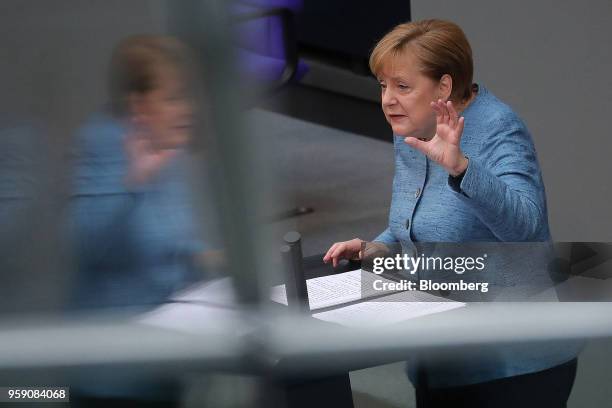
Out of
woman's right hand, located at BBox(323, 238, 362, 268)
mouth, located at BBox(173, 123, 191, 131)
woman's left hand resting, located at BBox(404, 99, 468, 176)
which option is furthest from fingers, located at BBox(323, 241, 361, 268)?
mouth, located at BBox(173, 123, 191, 131)

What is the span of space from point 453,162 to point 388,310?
0.23 meters

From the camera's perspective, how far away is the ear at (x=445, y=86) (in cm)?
110

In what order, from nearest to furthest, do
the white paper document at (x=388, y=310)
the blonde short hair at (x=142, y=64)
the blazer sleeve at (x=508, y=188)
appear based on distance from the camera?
the blonde short hair at (x=142, y=64) → the white paper document at (x=388, y=310) → the blazer sleeve at (x=508, y=188)

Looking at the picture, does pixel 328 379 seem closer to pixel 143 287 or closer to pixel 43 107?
pixel 143 287

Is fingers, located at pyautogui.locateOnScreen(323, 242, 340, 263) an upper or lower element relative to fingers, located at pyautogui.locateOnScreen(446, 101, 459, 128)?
lower

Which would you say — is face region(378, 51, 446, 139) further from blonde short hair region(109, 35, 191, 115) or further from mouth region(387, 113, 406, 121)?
blonde short hair region(109, 35, 191, 115)

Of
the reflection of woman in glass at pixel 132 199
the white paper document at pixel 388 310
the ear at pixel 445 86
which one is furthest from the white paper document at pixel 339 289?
the ear at pixel 445 86

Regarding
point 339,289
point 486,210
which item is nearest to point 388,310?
point 339,289

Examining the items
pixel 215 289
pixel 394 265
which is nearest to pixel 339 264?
pixel 394 265

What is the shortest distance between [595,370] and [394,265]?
27 centimetres

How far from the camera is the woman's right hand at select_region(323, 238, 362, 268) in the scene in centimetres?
103

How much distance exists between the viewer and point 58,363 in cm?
90

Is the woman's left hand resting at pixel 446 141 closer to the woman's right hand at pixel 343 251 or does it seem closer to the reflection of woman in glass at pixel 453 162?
the reflection of woman in glass at pixel 453 162

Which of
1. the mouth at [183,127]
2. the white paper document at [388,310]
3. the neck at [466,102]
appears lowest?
the white paper document at [388,310]
